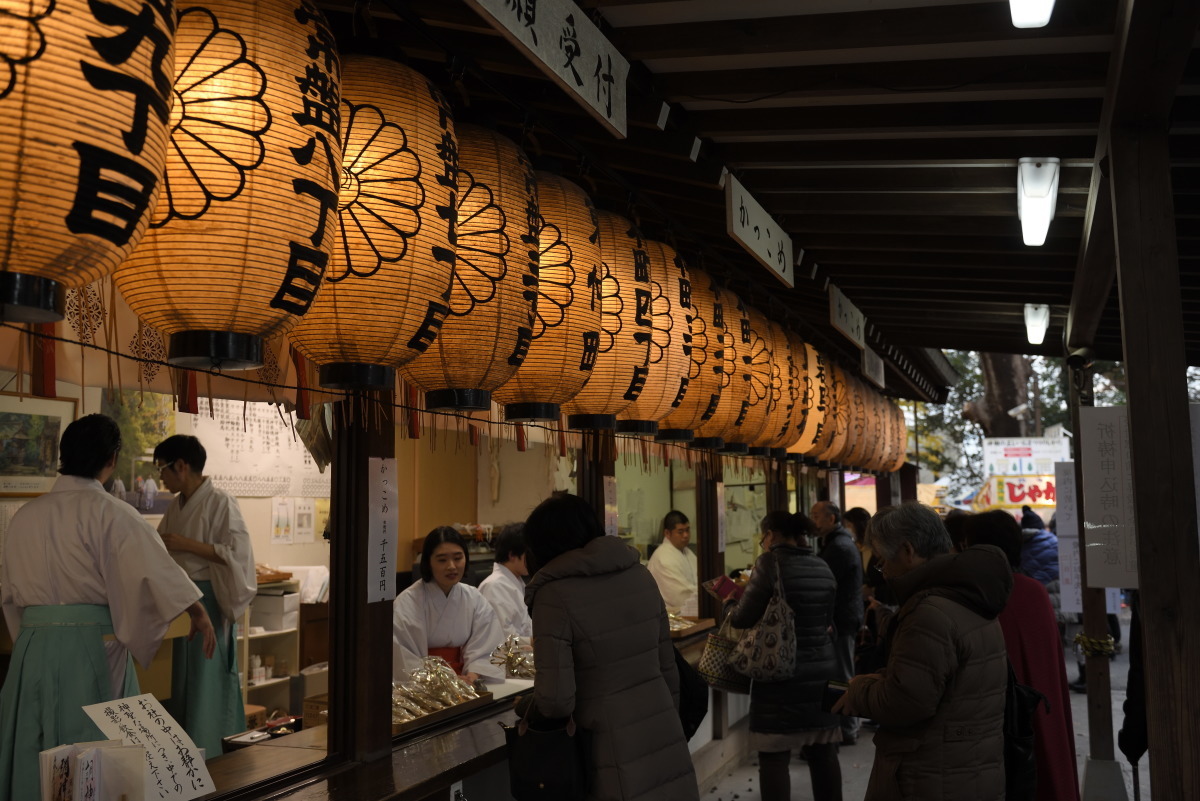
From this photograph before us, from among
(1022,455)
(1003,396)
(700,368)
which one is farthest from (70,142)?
(1003,396)

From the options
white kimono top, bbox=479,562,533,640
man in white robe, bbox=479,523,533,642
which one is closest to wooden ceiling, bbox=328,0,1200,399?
man in white robe, bbox=479,523,533,642

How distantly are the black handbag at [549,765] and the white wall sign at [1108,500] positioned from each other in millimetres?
3841

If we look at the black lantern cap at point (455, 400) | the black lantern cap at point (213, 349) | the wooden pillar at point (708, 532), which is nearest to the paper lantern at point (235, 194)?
the black lantern cap at point (213, 349)

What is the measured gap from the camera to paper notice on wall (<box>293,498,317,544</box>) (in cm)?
982

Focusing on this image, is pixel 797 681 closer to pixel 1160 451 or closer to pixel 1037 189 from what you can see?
pixel 1160 451

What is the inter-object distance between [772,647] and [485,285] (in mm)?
4222

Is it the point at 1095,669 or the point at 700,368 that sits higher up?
the point at 700,368

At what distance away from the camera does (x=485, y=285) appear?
132 inches

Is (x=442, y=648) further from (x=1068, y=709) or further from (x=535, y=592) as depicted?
(x=1068, y=709)

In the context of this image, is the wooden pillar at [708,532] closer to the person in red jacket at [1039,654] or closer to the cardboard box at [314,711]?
the person in red jacket at [1039,654]

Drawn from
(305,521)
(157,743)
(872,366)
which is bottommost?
(157,743)

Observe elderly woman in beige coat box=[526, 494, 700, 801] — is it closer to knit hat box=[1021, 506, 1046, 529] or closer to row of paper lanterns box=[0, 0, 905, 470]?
row of paper lanterns box=[0, 0, 905, 470]

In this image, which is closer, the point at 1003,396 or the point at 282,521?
the point at 282,521

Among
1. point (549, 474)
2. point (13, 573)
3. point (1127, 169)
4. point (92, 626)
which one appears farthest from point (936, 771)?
point (549, 474)
